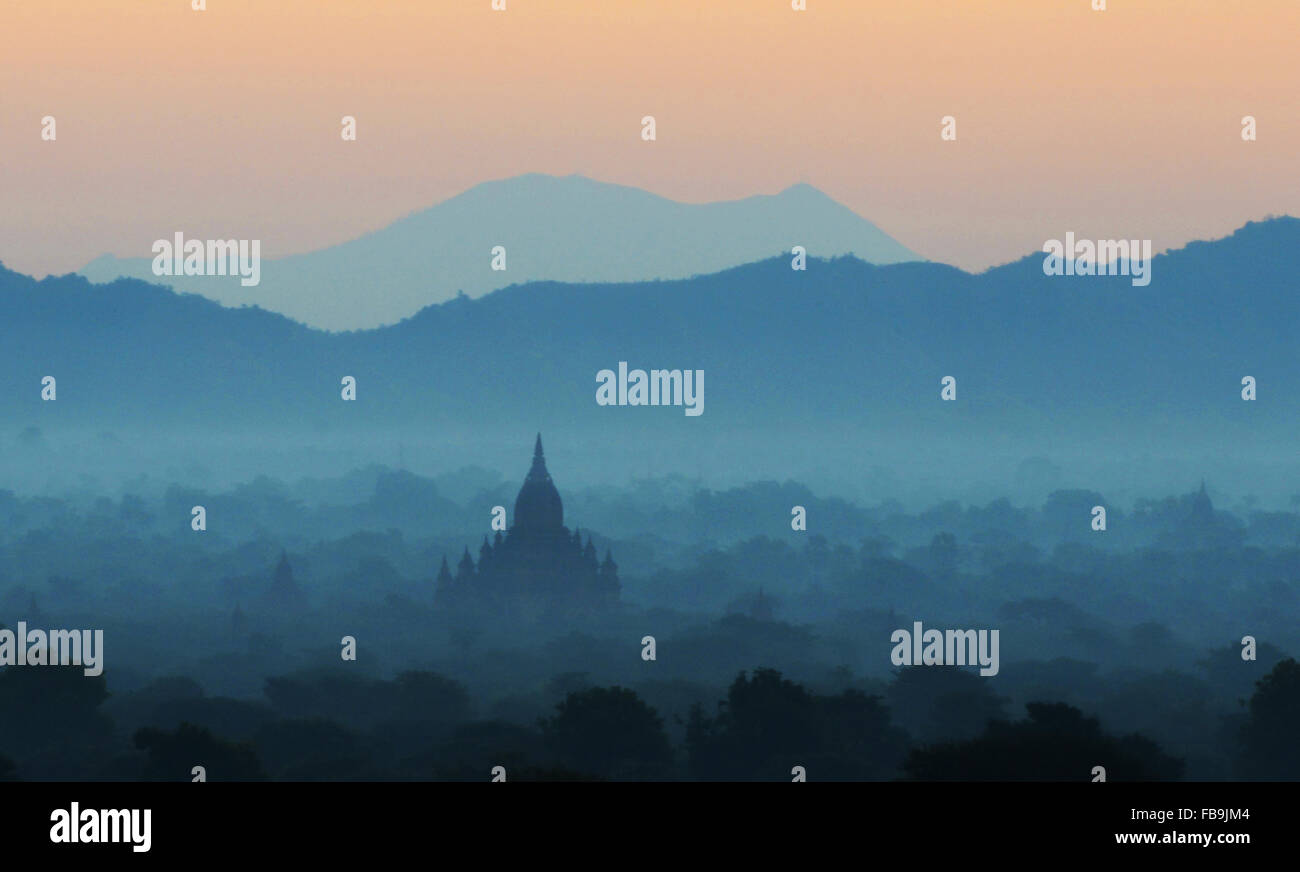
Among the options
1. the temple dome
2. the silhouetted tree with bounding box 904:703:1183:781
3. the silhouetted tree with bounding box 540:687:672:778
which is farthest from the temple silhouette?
the silhouetted tree with bounding box 904:703:1183:781

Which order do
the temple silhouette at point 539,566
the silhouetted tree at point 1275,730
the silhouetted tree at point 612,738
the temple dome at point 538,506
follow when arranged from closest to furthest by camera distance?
1. the silhouetted tree at point 612,738
2. the silhouetted tree at point 1275,730
3. the temple dome at point 538,506
4. the temple silhouette at point 539,566

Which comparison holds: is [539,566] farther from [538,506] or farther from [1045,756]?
[1045,756]

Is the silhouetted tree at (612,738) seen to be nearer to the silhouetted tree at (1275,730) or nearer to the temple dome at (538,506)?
the silhouetted tree at (1275,730)

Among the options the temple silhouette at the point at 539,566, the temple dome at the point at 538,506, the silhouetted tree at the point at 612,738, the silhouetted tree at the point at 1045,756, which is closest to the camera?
the silhouetted tree at the point at 1045,756

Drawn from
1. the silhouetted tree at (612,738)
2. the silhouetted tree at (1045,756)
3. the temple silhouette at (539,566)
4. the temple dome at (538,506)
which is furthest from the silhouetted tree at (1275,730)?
the temple dome at (538,506)

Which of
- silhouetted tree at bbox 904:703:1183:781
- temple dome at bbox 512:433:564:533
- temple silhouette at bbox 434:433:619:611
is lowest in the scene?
silhouetted tree at bbox 904:703:1183:781

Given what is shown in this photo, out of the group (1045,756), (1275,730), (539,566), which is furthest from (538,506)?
(1045,756)

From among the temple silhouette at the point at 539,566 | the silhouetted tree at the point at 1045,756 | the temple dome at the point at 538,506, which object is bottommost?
the silhouetted tree at the point at 1045,756

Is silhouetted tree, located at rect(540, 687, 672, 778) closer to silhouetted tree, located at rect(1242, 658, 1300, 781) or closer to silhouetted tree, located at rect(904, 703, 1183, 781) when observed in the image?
silhouetted tree, located at rect(904, 703, 1183, 781)
